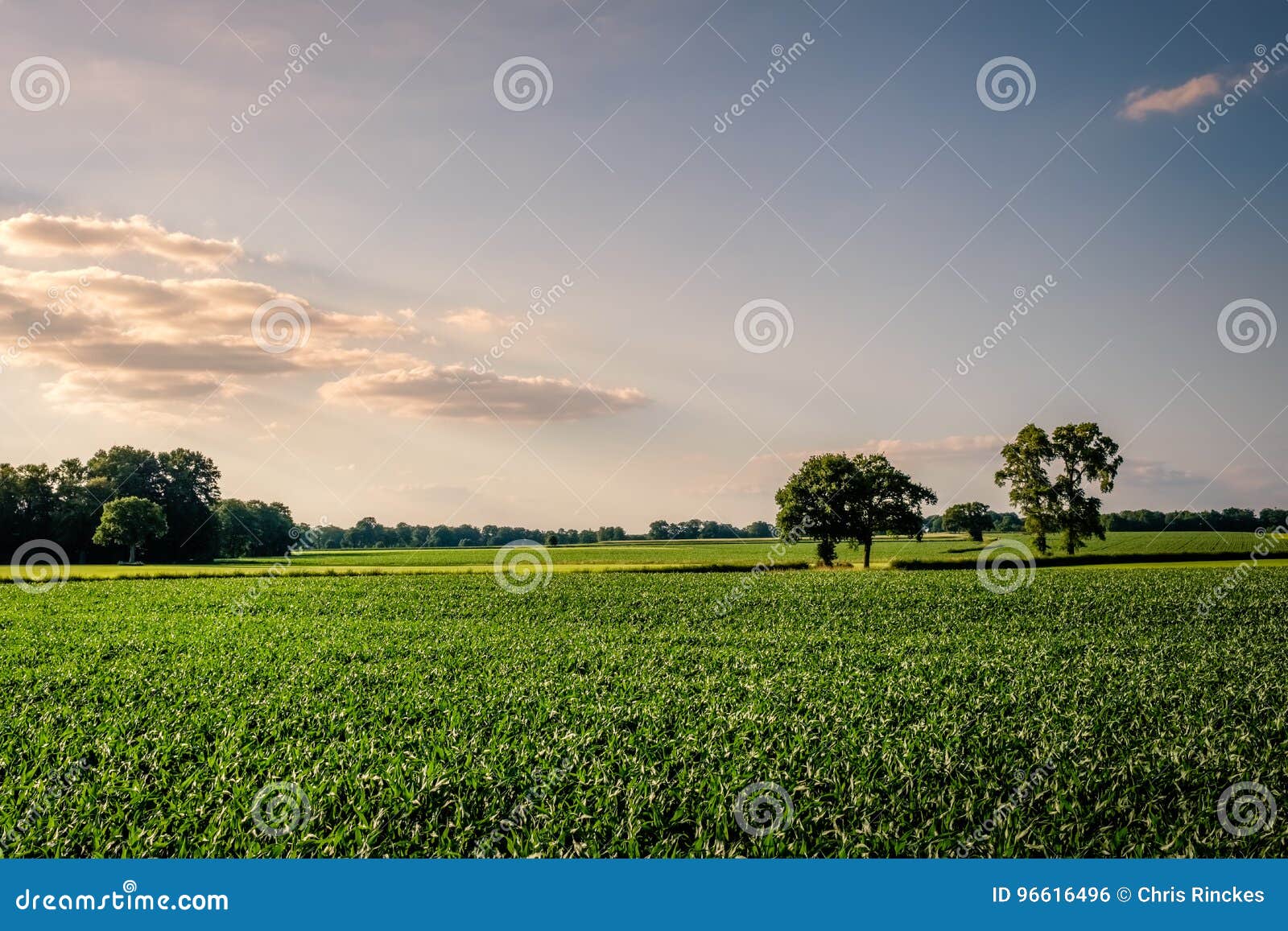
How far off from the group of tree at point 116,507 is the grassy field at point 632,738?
234 feet

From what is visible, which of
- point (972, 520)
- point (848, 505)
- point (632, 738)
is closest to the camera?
point (632, 738)

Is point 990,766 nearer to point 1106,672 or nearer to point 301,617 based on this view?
point 1106,672

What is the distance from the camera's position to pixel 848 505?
62844 millimetres

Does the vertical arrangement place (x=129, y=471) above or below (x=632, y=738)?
above

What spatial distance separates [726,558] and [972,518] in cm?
4909

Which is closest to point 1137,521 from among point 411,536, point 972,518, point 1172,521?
point 1172,521

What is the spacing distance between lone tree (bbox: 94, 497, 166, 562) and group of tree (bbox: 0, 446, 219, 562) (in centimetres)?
8

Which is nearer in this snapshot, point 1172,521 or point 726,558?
point 726,558

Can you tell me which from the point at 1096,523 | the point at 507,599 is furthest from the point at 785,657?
the point at 1096,523

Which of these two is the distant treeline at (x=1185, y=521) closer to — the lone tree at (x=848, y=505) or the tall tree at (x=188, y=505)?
the lone tree at (x=848, y=505)

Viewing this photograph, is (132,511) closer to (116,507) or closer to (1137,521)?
(116,507)

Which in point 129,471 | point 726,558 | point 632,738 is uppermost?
point 129,471

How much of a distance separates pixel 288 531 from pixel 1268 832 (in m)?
127

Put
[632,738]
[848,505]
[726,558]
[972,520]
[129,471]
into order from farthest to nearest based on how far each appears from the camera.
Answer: [972,520] < [129,471] < [726,558] < [848,505] < [632,738]
